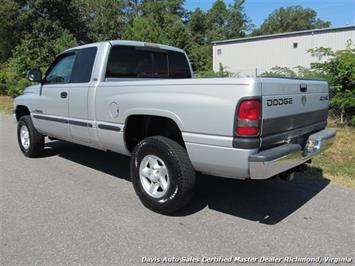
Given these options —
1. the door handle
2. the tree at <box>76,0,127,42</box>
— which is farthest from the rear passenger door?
the tree at <box>76,0,127,42</box>

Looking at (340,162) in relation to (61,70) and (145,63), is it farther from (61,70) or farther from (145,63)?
(61,70)

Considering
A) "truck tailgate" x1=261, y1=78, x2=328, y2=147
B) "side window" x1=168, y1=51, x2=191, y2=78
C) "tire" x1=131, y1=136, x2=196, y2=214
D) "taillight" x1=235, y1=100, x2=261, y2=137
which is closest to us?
"taillight" x1=235, y1=100, x2=261, y2=137

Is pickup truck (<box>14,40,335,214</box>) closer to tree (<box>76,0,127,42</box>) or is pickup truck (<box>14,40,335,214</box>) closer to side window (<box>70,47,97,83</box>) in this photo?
Answer: side window (<box>70,47,97,83</box>)

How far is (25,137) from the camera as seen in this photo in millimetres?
7066

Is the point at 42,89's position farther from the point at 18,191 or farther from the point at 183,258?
the point at 183,258

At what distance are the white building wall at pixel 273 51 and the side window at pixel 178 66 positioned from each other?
20794mm

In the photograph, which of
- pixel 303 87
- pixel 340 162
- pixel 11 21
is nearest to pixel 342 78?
pixel 340 162

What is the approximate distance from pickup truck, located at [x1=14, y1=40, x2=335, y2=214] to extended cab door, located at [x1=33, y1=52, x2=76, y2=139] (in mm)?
17

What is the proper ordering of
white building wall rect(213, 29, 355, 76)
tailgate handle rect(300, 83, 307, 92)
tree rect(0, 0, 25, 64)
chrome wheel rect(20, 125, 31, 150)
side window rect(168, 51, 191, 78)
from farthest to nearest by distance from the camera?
white building wall rect(213, 29, 355, 76)
tree rect(0, 0, 25, 64)
chrome wheel rect(20, 125, 31, 150)
side window rect(168, 51, 191, 78)
tailgate handle rect(300, 83, 307, 92)

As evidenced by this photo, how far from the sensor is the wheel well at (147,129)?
4543 mm

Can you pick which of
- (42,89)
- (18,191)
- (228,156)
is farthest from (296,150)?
(42,89)

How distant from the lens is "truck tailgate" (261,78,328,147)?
354cm

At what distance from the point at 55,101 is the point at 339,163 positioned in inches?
187

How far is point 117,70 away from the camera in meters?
5.21
